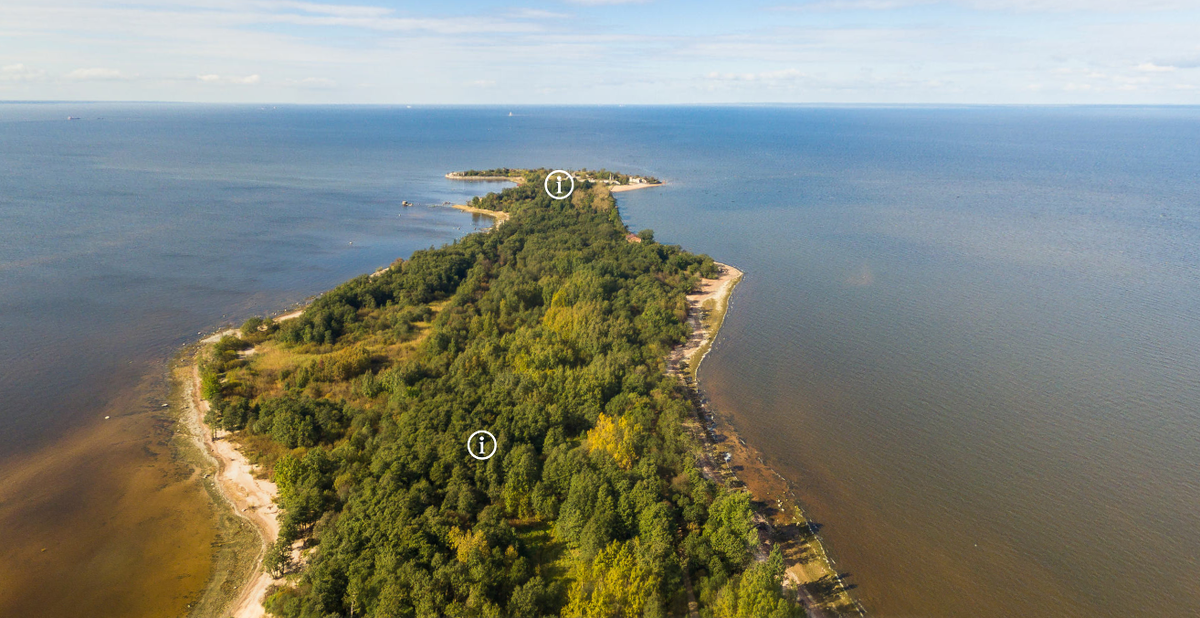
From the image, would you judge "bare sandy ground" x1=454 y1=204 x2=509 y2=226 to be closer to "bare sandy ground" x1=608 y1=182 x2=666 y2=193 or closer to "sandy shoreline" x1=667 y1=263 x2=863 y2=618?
"bare sandy ground" x1=608 y1=182 x2=666 y2=193

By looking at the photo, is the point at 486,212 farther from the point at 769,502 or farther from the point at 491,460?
the point at 769,502

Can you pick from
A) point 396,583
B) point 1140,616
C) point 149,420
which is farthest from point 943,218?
point 149,420

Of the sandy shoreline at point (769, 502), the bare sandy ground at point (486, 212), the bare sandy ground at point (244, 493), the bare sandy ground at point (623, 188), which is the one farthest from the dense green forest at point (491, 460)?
the bare sandy ground at point (623, 188)

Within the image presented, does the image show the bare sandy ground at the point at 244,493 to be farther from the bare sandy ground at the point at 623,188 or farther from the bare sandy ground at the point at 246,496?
the bare sandy ground at the point at 623,188

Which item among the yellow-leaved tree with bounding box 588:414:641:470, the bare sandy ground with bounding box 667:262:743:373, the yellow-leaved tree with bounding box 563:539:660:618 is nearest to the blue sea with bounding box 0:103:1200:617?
the bare sandy ground with bounding box 667:262:743:373

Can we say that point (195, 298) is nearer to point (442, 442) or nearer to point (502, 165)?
point (442, 442)

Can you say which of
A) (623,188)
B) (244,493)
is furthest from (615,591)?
(623,188)
